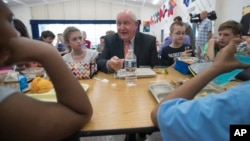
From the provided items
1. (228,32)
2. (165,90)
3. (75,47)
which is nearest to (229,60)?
(165,90)

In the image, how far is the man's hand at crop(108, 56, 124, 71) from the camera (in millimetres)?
1507

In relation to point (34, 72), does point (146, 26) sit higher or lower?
higher

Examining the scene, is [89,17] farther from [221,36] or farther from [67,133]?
[67,133]

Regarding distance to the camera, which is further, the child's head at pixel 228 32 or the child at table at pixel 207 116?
the child's head at pixel 228 32

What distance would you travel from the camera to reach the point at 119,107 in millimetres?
935

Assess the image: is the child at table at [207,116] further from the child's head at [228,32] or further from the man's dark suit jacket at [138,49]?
the child's head at [228,32]

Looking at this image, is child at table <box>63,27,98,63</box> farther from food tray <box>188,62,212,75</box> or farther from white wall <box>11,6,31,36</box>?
white wall <box>11,6,31,36</box>

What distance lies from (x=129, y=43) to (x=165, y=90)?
1.13 m

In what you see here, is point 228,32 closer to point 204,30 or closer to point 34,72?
point 204,30

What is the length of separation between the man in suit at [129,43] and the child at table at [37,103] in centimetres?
136

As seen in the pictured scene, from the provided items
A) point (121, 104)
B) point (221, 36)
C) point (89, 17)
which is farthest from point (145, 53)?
point (89, 17)

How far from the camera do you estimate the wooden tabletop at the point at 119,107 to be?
75cm

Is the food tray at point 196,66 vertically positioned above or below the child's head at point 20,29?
below

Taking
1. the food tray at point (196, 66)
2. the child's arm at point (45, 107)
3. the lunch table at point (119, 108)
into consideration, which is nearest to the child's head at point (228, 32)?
the food tray at point (196, 66)
